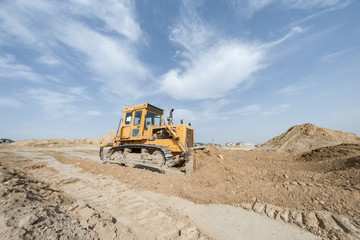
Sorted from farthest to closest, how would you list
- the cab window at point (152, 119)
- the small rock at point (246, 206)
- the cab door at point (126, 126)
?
1. the cab door at point (126, 126)
2. the cab window at point (152, 119)
3. the small rock at point (246, 206)

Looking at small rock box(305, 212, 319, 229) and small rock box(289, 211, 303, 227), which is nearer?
small rock box(305, 212, 319, 229)

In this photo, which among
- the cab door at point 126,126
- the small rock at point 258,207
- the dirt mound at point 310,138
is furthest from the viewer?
the dirt mound at point 310,138

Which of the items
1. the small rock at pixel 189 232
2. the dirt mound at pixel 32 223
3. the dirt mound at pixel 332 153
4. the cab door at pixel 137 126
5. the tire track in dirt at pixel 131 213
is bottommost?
the small rock at pixel 189 232

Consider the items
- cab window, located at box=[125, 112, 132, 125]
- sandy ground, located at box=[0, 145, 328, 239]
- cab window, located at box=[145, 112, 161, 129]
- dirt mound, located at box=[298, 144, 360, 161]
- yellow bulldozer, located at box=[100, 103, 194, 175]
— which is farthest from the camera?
cab window, located at box=[125, 112, 132, 125]

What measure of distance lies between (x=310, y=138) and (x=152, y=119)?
706 inches

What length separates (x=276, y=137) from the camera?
2155cm

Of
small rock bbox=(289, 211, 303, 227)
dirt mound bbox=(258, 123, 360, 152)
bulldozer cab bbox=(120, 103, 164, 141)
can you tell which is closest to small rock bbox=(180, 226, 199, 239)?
small rock bbox=(289, 211, 303, 227)

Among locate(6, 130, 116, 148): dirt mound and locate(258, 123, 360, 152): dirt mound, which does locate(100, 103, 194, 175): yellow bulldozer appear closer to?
locate(258, 123, 360, 152): dirt mound

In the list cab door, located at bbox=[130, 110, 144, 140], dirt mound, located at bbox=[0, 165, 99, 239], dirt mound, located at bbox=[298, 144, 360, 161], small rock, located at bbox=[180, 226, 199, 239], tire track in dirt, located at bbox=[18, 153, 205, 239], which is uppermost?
cab door, located at bbox=[130, 110, 144, 140]

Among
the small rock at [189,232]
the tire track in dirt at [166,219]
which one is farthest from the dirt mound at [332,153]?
the small rock at [189,232]

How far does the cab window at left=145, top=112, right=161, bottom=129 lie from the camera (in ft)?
28.4

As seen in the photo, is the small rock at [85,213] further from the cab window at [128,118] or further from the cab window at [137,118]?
the cab window at [128,118]

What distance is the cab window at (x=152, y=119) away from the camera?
866 centimetres

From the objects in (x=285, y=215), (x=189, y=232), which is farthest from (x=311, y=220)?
(x=189, y=232)
